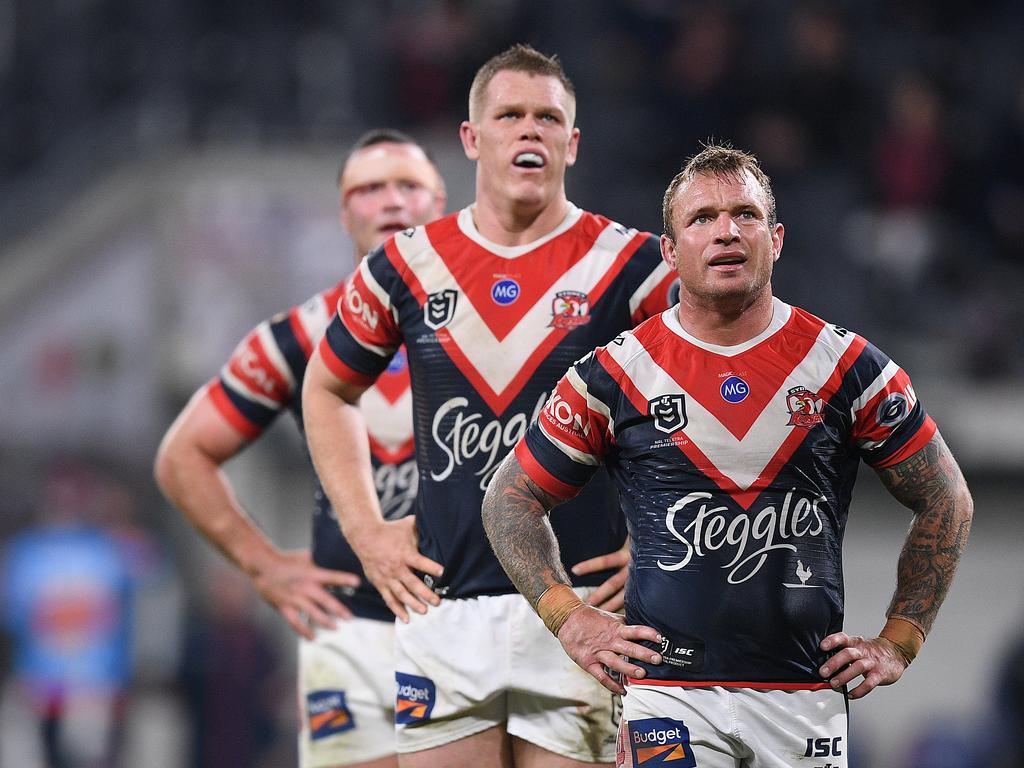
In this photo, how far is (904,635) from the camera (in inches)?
167

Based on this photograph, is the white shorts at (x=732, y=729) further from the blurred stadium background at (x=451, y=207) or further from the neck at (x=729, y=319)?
the blurred stadium background at (x=451, y=207)

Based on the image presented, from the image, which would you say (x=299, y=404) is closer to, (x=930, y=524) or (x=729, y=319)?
(x=729, y=319)

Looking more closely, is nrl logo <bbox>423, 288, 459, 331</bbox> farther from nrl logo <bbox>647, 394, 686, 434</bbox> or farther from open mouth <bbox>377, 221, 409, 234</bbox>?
open mouth <bbox>377, 221, 409, 234</bbox>

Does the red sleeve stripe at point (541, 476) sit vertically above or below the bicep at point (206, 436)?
below

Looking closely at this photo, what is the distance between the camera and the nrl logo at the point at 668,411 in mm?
4207

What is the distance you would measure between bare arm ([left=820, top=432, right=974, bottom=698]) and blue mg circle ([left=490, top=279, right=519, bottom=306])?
1274mm

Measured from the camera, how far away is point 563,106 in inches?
197

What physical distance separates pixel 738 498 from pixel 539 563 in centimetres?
60

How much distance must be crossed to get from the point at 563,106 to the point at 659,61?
24.9 ft

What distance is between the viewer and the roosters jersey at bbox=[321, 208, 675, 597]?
4.88 meters

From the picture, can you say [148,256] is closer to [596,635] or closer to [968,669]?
[968,669]

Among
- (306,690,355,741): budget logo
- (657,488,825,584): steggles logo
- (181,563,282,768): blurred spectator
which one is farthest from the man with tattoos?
(181,563,282,768): blurred spectator

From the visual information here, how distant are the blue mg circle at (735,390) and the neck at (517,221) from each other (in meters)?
1.06

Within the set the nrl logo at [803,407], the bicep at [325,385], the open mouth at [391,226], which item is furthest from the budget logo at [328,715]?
the nrl logo at [803,407]
